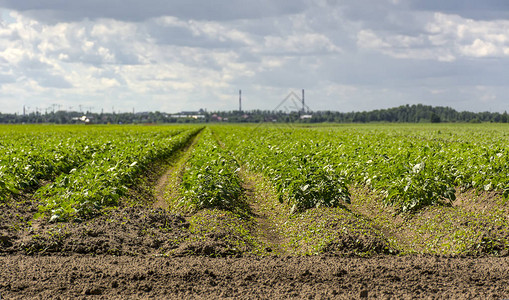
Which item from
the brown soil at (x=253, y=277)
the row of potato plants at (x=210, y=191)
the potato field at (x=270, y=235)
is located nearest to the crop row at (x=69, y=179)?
the potato field at (x=270, y=235)

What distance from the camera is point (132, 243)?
27.1 feet

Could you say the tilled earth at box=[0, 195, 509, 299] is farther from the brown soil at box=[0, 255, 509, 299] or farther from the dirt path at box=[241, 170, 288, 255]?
the dirt path at box=[241, 170, 288, 255]

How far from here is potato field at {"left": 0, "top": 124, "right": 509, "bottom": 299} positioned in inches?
248

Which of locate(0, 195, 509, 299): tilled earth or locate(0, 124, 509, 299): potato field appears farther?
locate(0, 124, 509, 299): potato field

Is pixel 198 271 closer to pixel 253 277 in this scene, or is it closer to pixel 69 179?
pixel 253 277

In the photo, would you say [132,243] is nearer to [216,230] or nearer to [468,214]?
[216,230]

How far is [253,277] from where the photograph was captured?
655 centimetres

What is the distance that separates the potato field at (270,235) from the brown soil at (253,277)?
24 mm

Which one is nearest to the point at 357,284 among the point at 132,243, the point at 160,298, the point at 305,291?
the point at 305,291

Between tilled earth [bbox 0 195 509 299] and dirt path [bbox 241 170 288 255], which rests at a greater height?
tilled earth [bbox 0 195 509 299]

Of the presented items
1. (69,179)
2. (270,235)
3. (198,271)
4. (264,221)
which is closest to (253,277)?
(198,271)

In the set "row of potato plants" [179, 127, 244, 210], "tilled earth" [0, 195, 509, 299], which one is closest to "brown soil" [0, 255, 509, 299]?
"tilled earth" [0, 195, 509, 299]

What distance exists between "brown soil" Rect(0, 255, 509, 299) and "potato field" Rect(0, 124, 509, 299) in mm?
24

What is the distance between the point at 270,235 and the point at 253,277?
3238 mm
